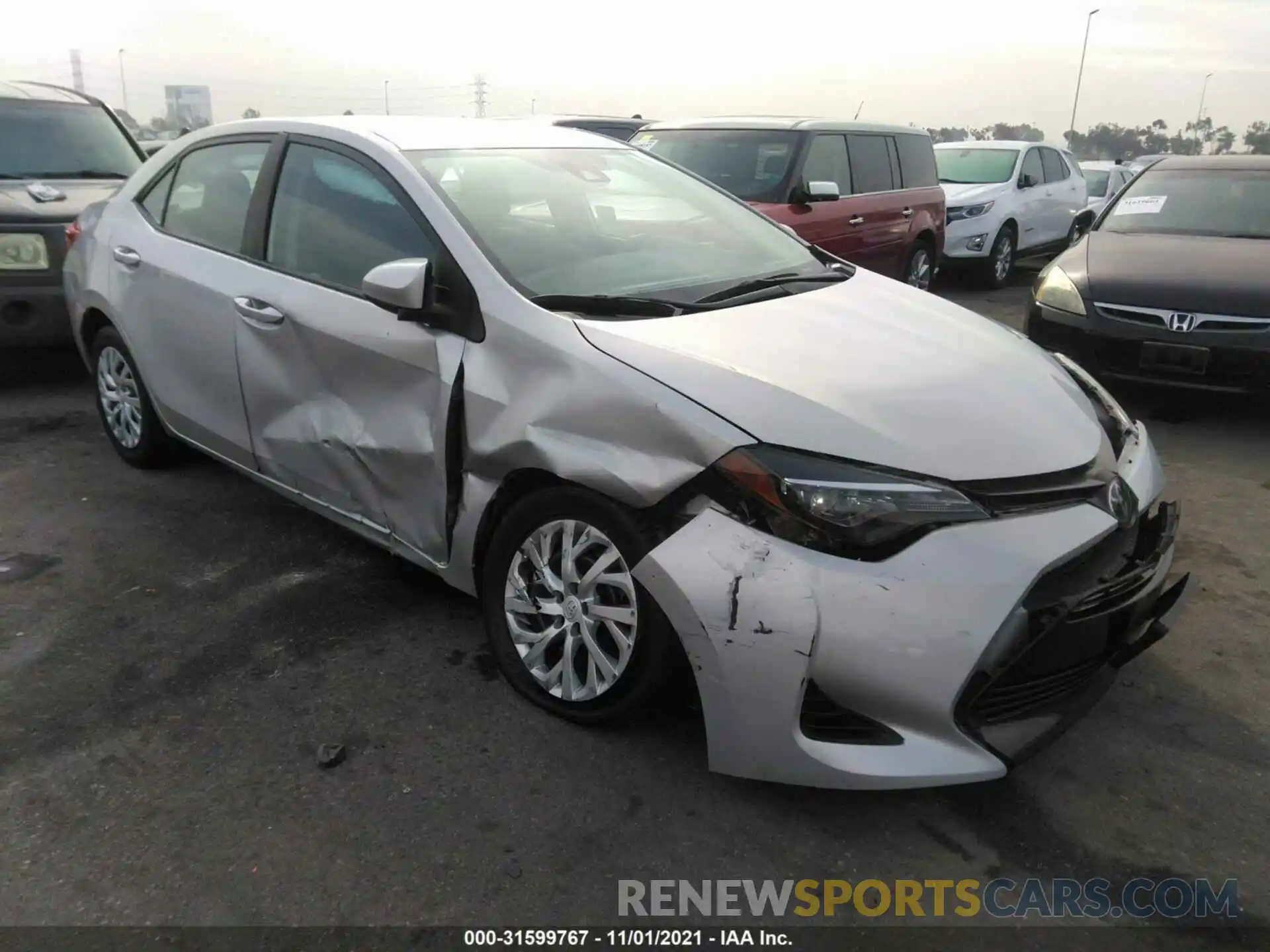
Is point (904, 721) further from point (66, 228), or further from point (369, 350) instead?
point (66, 228)

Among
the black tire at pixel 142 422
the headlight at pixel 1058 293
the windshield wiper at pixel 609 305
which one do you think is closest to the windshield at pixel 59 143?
the black tire at pixel 142 422

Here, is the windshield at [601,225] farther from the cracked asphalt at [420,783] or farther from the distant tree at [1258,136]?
the distant tree at [1258,136]

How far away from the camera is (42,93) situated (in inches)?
273

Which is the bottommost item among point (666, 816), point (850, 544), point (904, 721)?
point (666, 816)

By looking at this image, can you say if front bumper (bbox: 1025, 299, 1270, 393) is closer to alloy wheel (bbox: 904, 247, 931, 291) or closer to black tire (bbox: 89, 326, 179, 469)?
alloy wheel (bbox: 904, 247, 931, 291)

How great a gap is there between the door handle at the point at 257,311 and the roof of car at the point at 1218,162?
6.32 metres

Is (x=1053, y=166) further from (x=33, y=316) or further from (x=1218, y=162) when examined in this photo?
(x=33, y=316)

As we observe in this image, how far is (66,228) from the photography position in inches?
225

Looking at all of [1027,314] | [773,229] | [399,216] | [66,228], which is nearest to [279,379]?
[399,216]

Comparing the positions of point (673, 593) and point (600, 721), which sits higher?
point (673, 593)

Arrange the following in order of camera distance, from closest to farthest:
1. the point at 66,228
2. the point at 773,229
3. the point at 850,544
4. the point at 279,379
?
the point at 850,544
the point at 279,379
the point at 773,229
the point at 66,228

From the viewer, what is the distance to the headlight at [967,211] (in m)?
10.8

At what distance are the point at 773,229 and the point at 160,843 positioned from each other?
2868 millimetres

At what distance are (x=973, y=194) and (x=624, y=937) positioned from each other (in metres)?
10.5
